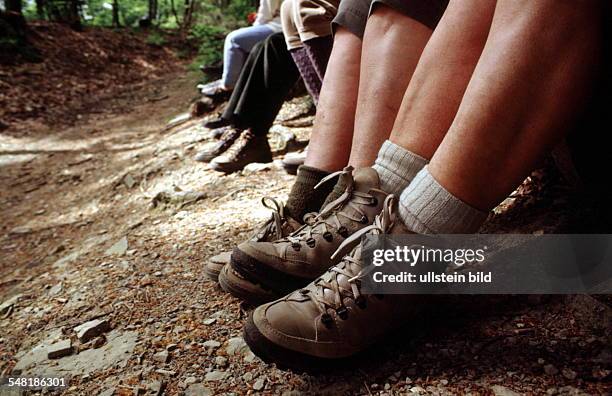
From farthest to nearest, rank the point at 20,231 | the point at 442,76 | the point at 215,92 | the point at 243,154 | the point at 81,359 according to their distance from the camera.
Answer: the point at 215,92, the point at 243,154, the point at 20,231, the point at 81,359, the point at 442,76

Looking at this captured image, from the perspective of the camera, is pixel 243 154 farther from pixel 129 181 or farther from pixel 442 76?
pixel 442 76

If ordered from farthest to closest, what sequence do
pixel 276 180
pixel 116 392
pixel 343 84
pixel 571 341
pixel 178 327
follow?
pixel 276 180
pixel 343 84
pixel 178 327
pixel 116 392
pixel 571 341

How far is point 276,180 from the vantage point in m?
2.91

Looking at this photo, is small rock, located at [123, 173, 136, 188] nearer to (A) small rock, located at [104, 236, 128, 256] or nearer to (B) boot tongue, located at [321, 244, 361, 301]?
(A) small rock, located at [104, 236, 128, 256]

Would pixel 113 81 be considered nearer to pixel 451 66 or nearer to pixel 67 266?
pixel 67 266

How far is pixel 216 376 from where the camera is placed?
1.16 m

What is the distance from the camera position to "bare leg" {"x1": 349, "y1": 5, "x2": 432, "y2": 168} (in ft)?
4.24

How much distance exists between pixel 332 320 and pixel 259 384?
26 cm

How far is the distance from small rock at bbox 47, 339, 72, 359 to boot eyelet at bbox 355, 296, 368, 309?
0.99 meters

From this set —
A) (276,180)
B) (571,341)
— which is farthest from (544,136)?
(276,180)

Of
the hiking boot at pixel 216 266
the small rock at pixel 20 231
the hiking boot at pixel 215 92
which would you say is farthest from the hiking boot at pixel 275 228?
the hiking boot at pixel 215 92

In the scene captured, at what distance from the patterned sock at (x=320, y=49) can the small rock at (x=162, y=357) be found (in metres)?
1.50

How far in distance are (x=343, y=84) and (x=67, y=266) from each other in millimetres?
1704

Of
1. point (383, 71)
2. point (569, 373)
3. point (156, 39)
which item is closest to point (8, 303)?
point (383, 71)
